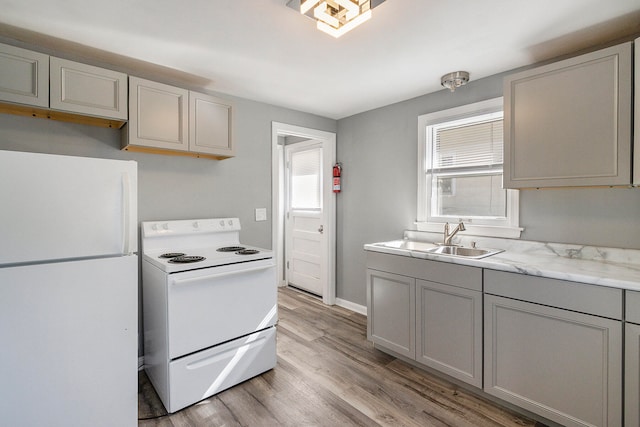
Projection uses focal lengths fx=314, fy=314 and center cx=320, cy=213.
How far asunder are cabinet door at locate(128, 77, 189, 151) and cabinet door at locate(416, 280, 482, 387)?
6.91ft

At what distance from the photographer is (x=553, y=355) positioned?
173 centimetres

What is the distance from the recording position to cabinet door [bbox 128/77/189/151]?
2146 millimetres

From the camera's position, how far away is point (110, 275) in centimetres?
161

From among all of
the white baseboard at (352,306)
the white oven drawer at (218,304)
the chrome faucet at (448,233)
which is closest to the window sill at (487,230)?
the chrome faucet at (448,233)

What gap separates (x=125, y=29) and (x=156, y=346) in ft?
6.56

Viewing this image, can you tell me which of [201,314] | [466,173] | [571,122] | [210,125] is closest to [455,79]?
[466,173]

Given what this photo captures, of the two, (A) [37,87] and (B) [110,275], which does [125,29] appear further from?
(B) [110,275]

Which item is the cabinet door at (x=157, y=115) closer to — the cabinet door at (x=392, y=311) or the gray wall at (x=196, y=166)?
the gray wall at (x=196, y=166)

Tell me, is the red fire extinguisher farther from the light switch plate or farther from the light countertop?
the light countertop

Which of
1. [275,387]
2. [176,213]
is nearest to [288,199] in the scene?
[176,213]

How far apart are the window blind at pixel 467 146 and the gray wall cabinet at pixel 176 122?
1.86 metres

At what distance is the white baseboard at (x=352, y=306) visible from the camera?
356cm

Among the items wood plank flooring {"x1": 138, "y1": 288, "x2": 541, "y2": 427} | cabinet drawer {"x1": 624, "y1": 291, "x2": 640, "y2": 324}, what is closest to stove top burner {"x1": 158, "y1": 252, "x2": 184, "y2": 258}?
wood plank flooring {"x1": 138, "y1": 288, "x2": 541, "y2": 427}

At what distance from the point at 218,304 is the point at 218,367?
427 millimetres
